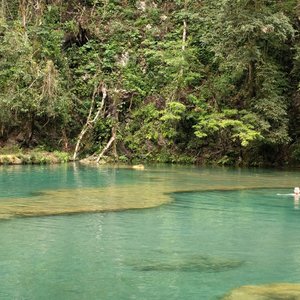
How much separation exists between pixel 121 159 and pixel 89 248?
2243 centimetres

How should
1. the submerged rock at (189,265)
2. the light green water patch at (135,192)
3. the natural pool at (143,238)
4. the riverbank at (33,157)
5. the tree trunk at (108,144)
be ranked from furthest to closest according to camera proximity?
the tree trunk at (108,144)
the riverbank at (33,157)
the light green water patch at (135,192)
the submerged rock at (189,265)
the natural pool at (143,238)

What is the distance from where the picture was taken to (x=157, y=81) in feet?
117

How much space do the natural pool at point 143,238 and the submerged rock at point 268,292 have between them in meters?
0.21

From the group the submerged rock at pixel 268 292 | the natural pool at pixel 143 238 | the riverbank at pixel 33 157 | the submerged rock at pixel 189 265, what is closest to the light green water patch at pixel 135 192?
the natural pool at pixel 143 238

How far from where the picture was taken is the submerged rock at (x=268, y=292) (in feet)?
25.2

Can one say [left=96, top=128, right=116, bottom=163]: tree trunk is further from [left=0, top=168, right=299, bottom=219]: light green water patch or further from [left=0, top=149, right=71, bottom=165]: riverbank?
[left=0, top=168, right=299, bottom=219]: light green water patch

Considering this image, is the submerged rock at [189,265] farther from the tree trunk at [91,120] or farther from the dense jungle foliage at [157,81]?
the tree trunk at [91,120]

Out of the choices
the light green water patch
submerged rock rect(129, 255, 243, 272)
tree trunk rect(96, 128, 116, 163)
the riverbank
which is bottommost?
submerged rock rect(129, 255, 243, 272)

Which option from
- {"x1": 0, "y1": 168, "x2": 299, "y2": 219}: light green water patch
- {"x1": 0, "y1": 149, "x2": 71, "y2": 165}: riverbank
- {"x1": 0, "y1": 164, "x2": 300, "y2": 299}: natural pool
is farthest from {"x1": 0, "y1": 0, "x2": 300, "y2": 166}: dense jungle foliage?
{"x1": 0, "y1": 164, "x2": 300, "y2": 299}: natural pool

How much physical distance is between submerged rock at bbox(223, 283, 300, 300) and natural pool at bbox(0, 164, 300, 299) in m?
0.21

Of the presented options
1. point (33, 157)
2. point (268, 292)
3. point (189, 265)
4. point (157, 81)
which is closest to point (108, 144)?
point (33, 157)

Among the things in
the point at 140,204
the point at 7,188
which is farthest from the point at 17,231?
the point at 7,188

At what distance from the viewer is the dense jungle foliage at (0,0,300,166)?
2870 centimetres

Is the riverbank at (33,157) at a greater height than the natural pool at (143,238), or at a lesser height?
greater
